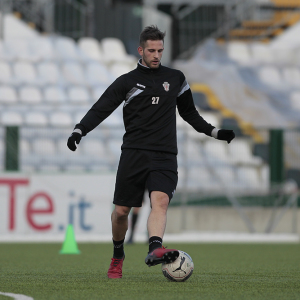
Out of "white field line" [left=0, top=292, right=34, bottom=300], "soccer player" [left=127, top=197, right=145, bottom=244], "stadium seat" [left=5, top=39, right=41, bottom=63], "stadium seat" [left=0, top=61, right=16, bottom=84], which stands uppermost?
"stadium seat" [left=5, top=39, right=41, bottom=63]

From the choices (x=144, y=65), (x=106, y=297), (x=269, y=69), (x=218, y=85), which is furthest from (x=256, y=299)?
(x=269, y=69)

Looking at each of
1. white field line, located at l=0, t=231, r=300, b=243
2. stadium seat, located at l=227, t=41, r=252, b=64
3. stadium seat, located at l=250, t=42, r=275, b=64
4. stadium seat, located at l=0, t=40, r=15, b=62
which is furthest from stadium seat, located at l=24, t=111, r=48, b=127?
stadium seat, located at l=250, t=42, r=275, b=64

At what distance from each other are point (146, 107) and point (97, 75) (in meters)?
16.2

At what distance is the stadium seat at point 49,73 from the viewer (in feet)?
69.3

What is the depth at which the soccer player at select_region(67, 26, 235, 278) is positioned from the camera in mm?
5637

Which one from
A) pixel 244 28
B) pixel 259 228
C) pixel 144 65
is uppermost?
pixel 244 28

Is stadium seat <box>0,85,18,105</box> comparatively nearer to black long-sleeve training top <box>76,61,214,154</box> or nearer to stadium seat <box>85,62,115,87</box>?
stadium seat <box>85,62,115,87</box>

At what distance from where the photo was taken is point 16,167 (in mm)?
14984

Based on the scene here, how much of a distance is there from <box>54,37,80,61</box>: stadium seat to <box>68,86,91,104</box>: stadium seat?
2028mm

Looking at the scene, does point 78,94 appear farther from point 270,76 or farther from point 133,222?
point 133,222

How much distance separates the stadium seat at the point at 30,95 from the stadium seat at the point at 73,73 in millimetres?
Answer: 1364

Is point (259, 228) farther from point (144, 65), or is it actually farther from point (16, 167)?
point (144, 65)

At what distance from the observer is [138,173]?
225 inches

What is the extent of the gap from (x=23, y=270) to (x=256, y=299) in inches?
123
